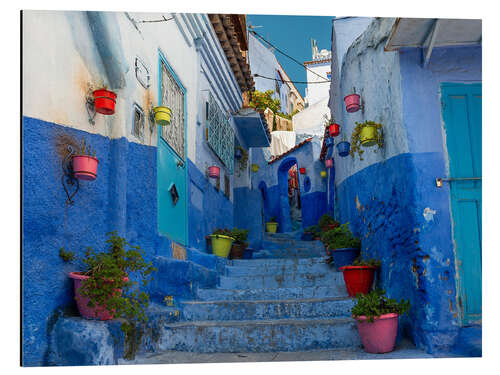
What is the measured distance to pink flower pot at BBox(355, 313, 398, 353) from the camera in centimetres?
457

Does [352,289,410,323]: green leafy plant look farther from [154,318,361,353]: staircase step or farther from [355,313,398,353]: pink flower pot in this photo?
[154,318,361,353]: staircase step

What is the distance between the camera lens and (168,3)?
5242 mm

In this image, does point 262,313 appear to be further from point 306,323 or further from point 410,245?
point 410,245

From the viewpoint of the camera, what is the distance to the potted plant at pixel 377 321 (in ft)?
15.0

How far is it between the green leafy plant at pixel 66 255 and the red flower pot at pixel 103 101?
4.55ft

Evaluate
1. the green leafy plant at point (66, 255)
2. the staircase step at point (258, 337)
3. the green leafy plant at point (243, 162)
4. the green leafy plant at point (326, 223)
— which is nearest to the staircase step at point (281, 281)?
the staircase step at point (258, 337)

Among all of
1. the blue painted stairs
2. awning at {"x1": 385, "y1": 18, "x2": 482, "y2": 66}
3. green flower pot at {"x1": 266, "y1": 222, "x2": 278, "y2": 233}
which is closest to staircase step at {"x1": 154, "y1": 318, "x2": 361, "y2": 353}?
the blue painted stairs

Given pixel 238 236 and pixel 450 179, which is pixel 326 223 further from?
pixel 450 179

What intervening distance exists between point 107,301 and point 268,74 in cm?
2183

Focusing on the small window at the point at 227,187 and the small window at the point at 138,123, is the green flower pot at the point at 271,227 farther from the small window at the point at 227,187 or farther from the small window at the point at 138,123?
the small window at the point at 138,123

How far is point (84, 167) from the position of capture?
4.31 meters

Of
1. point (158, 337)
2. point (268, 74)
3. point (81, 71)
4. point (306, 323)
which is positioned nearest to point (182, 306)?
point (158, 337)

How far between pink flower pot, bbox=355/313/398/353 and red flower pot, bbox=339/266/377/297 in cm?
123

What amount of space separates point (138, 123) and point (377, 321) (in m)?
3.39
